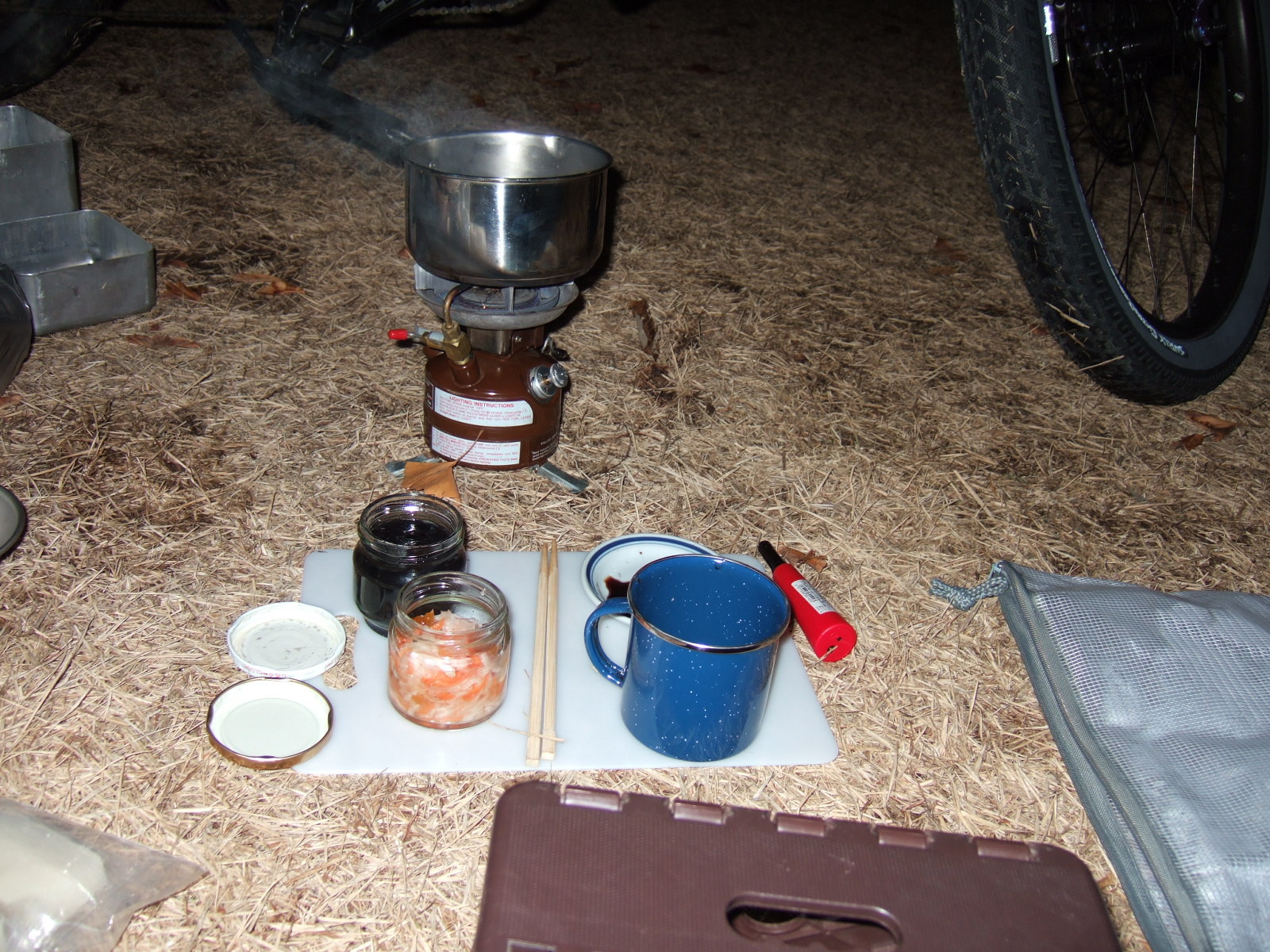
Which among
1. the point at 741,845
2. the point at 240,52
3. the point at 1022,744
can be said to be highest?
the point at 240,52

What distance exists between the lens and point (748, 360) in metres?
2.11

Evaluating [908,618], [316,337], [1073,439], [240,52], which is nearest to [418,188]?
[316,337]

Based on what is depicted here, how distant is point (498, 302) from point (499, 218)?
6.7 inches

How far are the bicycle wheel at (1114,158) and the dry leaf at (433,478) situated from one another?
3.49 ft

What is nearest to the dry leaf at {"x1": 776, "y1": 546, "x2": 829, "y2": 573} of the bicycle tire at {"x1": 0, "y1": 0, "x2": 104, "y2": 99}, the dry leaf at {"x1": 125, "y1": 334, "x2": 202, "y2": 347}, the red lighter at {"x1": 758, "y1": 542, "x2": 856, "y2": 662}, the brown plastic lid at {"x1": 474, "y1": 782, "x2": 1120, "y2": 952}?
the red lighter at {"x1": 758, "y1": 542, "x2": 856, "y2": 662}

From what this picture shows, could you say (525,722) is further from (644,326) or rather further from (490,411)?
(644,326)

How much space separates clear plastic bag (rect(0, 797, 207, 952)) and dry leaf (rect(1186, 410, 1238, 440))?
6.57 ft

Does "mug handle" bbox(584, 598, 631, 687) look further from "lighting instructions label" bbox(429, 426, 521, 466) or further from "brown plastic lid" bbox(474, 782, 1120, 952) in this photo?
"lighting instructions label" bbox(429, 426, 521, 466)

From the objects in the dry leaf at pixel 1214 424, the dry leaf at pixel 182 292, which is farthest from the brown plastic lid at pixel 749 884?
the dry leaf at pixel 182 292

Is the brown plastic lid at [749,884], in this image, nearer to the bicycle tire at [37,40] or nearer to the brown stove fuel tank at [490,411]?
the brown stove fuel tank at [490,411]

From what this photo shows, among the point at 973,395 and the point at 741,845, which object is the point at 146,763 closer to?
the point at 741,845

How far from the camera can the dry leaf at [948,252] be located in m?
2.68

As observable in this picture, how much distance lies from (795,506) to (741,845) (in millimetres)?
805

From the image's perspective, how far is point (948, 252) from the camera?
2.71 metres
